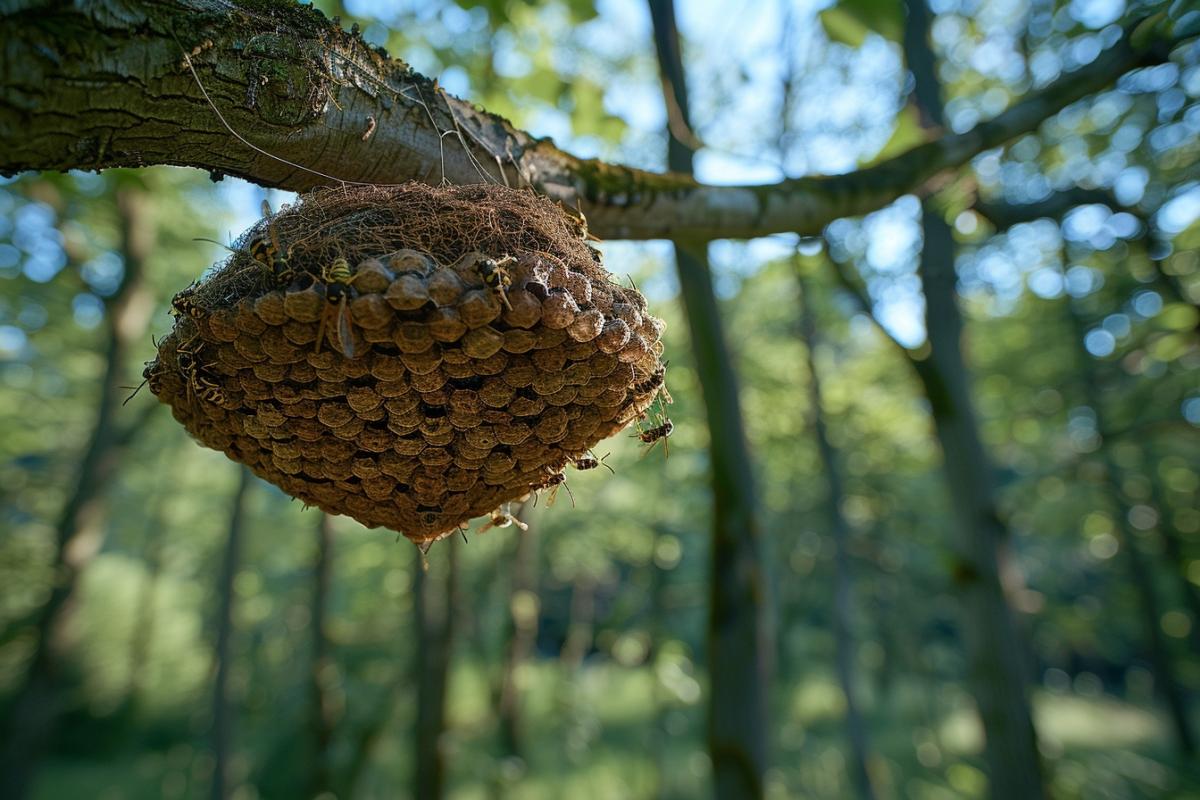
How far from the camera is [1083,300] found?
12.5 m

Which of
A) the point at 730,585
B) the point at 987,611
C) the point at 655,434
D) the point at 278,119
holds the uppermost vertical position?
the point at 278,119

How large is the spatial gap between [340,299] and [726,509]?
264 centimetres

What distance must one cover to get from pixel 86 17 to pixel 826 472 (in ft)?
37.6

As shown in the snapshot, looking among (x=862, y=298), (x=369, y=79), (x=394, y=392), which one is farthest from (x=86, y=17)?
(x=862, y=298)

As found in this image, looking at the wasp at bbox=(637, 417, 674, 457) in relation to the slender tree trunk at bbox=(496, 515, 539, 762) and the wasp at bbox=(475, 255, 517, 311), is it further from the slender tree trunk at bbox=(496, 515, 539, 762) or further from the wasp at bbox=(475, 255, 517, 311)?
the slender tree trunk at bbox=(496, 515, 539, 762)

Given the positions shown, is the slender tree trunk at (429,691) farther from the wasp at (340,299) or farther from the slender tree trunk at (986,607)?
the wasp at (340,299)

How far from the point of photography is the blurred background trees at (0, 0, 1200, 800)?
4.00 m

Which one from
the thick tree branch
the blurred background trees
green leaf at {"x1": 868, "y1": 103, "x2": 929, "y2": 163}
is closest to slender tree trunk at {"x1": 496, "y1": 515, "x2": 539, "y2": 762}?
the blurred background trees

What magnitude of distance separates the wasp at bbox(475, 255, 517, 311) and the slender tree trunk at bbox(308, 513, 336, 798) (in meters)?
7.96

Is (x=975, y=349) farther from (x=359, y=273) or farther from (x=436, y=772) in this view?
(x=359, y=273)

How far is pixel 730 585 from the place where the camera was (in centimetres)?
346

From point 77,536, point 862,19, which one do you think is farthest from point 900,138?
point 77,536

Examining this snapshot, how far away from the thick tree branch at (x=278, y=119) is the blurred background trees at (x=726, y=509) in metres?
0.64

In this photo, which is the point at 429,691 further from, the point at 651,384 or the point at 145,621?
the point at 145,621
